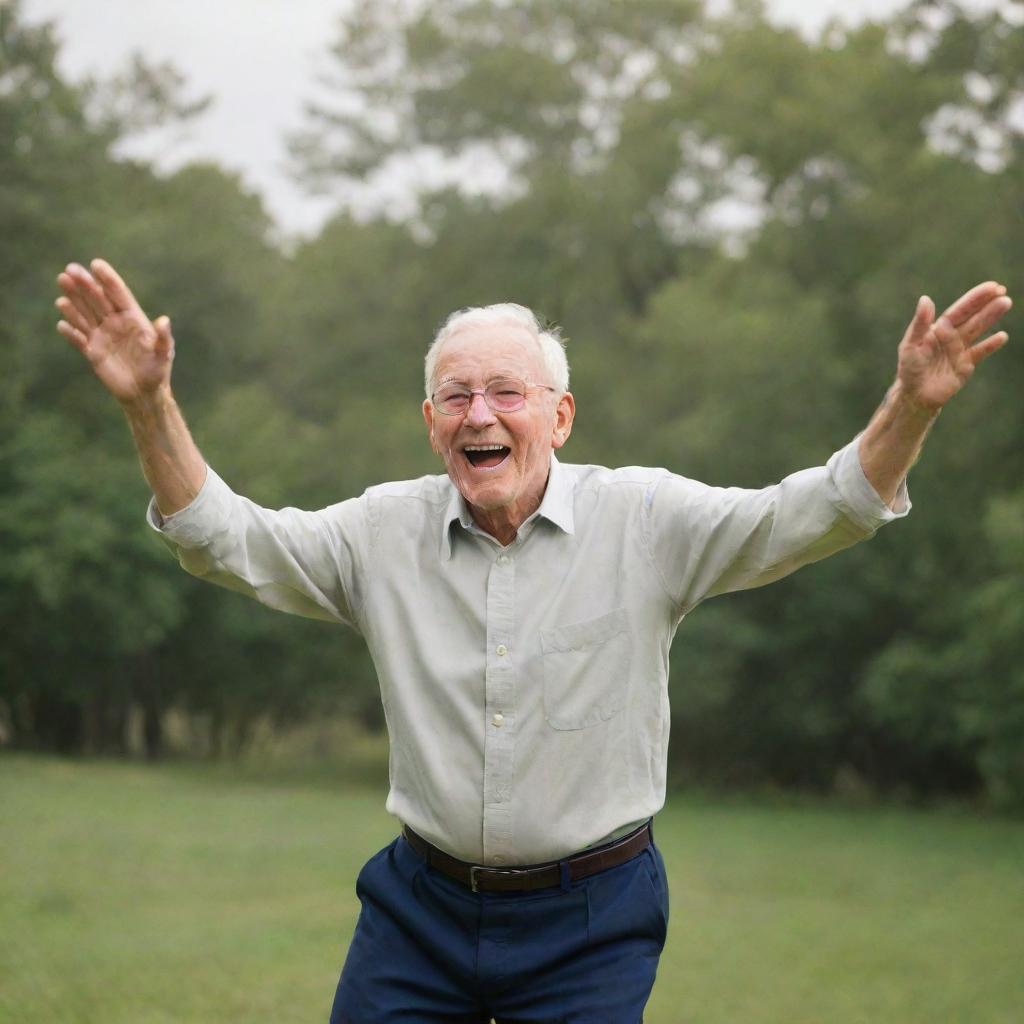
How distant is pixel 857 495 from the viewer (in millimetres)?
3465

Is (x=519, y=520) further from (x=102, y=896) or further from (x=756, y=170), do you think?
(x=756, y=170)

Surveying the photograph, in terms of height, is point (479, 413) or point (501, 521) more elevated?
point (479, 413)

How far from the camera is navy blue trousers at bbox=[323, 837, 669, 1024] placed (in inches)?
143

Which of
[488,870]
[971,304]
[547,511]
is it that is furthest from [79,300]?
[971,304]

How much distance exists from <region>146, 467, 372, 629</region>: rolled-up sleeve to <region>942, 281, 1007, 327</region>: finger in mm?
1492

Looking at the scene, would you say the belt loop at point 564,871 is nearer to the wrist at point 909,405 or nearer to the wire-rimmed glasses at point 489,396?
the wire-rimmed glasses at point 489,396

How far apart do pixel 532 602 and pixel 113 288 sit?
1197 millimetres

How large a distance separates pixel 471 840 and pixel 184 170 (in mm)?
40544

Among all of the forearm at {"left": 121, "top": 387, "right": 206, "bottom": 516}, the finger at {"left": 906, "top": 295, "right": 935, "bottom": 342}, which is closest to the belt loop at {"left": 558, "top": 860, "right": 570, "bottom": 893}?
the forearm at {"left": 121, "top": 387, "right": 206, "bottom": 516}

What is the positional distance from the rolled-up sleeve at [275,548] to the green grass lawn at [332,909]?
6.80 m

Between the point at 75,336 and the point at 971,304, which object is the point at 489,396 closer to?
the point at 75,336

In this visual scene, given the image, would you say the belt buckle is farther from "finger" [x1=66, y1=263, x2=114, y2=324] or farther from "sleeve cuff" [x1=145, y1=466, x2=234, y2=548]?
"finger" [x1=66, y1=263, x2=114, y2=324]

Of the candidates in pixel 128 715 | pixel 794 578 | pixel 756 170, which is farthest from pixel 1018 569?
pixel 128 715

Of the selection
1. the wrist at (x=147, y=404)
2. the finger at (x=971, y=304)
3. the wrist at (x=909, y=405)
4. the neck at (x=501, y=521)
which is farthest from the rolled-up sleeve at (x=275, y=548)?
the finger at (x=971, y=304)
